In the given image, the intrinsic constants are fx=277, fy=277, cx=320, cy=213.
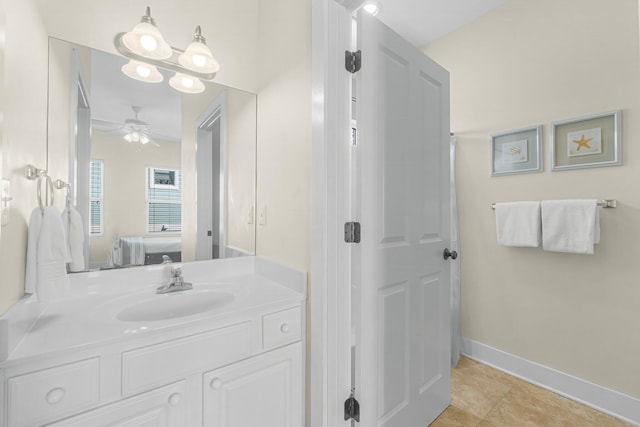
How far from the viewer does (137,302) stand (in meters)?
1.14

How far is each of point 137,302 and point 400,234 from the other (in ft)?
3.86

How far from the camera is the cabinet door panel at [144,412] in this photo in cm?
78

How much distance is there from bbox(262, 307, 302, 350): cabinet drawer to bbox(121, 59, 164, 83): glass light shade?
1.27 metres

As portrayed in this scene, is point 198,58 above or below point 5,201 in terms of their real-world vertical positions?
above

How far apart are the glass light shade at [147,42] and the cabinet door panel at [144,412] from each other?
1.39 m

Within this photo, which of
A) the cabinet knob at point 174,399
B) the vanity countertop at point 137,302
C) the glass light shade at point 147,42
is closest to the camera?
the vanity countertop at point 137,302

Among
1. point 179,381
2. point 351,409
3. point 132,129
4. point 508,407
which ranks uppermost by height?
point 132,129

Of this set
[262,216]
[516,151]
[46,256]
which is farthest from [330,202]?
[516,151]

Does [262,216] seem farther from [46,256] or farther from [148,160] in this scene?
[46,256]

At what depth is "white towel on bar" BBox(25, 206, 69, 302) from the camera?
88 centimetres

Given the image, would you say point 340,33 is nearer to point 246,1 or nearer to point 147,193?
point 246,1

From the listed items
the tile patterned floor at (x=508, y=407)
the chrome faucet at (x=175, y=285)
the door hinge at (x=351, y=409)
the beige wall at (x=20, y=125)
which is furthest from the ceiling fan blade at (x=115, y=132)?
the tile patterned floor at (x=508, y=407)

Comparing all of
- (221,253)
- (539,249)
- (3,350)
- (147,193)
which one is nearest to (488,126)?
(539,249)

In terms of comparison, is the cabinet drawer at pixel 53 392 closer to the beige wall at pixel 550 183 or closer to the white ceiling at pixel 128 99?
the white ceiling at pixel 128 99
